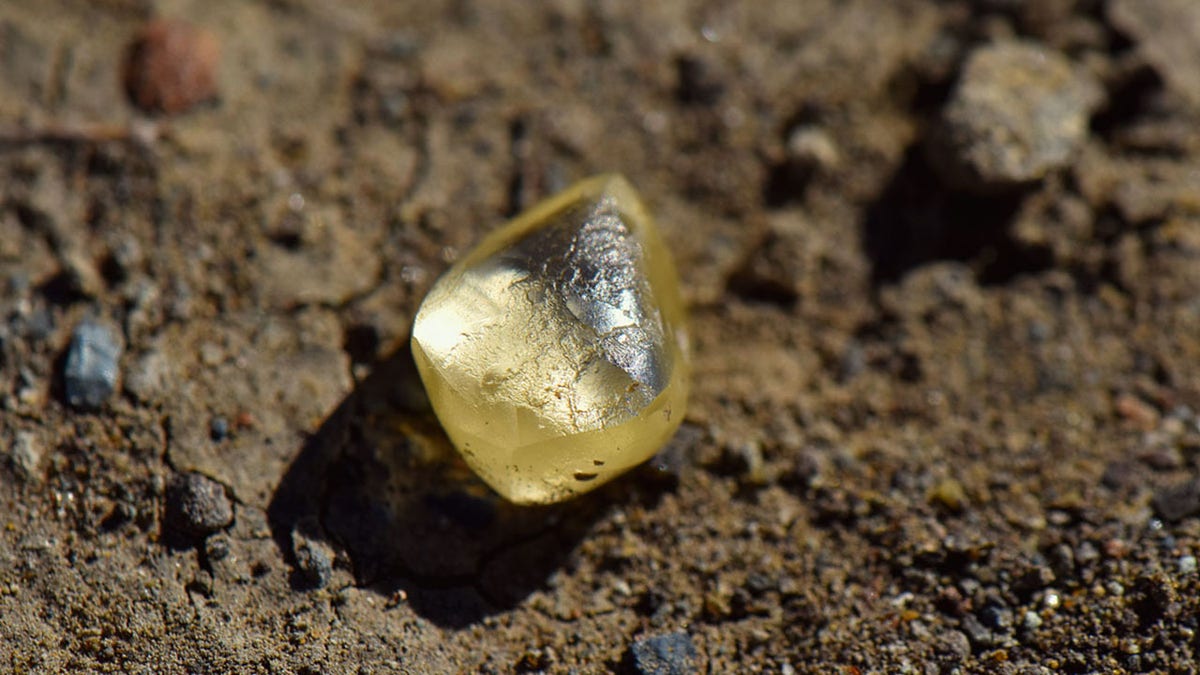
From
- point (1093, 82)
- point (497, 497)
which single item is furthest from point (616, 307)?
point (1093, 82)

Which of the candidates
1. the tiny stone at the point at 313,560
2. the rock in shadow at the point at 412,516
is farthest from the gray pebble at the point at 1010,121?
the tiny stone at the point at 313,560

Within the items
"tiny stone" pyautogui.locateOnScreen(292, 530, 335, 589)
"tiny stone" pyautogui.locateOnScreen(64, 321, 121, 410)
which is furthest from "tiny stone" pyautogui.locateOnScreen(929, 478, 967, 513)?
"tiny stone" pyautogui.locateOnScreen(64, 321, 121, 410)

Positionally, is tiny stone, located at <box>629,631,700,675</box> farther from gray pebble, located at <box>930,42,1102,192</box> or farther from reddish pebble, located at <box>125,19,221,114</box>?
reddish pebble, located at <box>125,19,221,114</box>

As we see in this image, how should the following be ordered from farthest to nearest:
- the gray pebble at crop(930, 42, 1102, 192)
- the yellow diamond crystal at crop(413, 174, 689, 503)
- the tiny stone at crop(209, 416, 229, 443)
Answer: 1. the gray pebble at crop(930, 42, 1102, 192)
2. the tiny stone at crop(209, 416, 229, 443)
3. the yellow diamond crystal at crop(413, 174, 689, 503)

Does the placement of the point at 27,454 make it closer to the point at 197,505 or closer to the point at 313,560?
the point at 197,505

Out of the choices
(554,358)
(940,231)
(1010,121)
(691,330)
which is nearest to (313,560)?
(554,358)

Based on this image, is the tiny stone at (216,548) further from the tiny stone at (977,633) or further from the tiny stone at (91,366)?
the tiny stone at (977,633)
